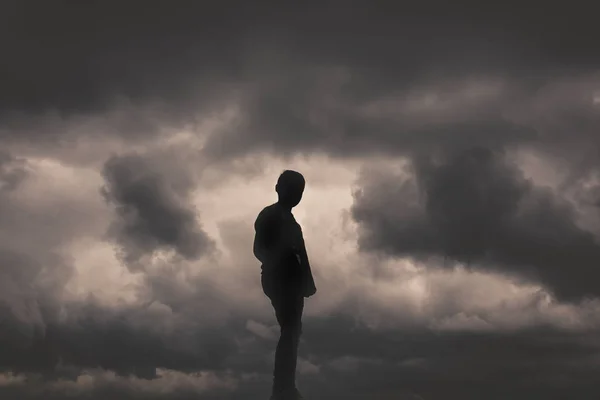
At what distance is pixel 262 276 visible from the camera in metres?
17.2

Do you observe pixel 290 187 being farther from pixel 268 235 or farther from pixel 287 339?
pixel 287 339

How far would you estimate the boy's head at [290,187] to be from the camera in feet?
55.3

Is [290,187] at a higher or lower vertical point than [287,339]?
higher

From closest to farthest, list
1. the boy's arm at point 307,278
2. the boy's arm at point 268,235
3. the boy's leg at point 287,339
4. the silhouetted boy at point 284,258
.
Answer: the boy's leg at point 287,339 → the silhouetted boy at point 284,258 → the boy's arm at point 268,235 → the boy's arm at point 307,278

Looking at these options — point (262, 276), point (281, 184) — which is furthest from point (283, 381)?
point (281, 184)

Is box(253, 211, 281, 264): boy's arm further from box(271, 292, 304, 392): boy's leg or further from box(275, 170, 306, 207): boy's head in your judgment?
box(271, 292, 304, 392): boy's leg

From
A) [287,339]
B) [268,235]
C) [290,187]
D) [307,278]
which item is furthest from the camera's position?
[307,278]

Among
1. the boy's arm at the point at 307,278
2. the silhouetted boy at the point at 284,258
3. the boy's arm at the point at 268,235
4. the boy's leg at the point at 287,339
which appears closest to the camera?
the boy's leg at the point at 287,339

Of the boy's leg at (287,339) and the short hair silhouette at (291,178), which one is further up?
the short hair silhouette at (291,178)

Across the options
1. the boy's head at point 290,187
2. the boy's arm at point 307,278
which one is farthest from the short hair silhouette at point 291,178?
the boy's arm at point 307,278

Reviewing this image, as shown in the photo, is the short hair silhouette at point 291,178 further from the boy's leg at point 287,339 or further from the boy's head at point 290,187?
the boy's leg at point 287,339

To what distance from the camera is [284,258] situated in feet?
55.4

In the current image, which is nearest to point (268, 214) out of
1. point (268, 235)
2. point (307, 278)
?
point (268, 235)

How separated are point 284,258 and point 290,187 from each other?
1.43 meters
